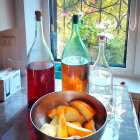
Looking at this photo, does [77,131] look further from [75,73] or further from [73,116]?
[75,73]

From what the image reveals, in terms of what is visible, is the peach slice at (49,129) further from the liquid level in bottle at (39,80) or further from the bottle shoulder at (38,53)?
the bottle shoulder at (38,53)

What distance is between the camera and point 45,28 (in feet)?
4.64

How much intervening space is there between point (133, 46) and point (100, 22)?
246 mm

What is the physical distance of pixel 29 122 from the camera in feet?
2.76

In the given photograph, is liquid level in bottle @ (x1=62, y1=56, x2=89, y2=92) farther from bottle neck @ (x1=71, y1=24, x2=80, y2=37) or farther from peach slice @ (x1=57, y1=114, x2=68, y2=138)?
peach slice @ (x1=57, y1=114, x2=68, y2=138)

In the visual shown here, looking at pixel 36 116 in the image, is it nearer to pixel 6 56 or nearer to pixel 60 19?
pixel 6 56

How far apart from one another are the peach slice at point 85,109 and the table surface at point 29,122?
0.08 m

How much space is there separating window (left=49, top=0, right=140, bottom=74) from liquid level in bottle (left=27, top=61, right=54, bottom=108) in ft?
1.74

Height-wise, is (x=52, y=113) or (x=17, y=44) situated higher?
(x=17, y=44)

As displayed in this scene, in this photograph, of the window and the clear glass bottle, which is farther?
the window

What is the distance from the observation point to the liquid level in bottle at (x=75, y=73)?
0.90 meters

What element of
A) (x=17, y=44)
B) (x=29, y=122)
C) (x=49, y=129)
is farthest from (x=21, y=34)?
(x=49, y=129)

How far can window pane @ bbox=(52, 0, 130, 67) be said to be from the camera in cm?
128

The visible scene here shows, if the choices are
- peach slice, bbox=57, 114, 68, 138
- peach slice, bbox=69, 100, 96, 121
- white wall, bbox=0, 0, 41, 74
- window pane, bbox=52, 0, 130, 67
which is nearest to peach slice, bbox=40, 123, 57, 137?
peach slice, bbox=57, 114, 68, 138
